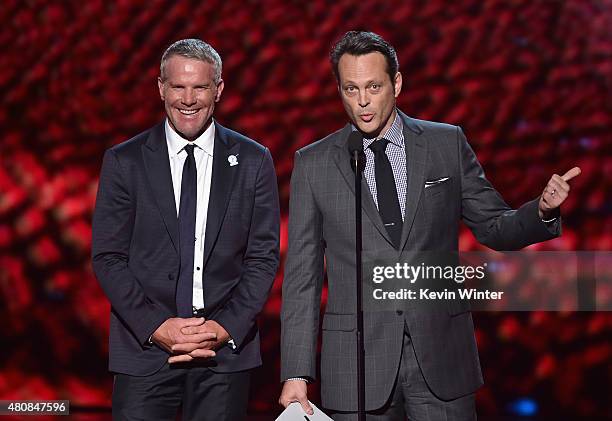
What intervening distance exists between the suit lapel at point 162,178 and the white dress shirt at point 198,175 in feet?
0.07

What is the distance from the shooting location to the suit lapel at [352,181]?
2.17m

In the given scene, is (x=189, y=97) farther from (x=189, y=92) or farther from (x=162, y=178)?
(x=162, y=178)

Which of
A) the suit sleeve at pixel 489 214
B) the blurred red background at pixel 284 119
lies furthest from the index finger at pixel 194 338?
the blurred red background at pixel 284 119

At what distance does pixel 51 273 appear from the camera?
13.0 ft

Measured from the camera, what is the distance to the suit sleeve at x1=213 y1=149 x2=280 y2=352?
235cm

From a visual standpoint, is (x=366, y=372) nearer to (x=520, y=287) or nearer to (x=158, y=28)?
(x=520, y=287)

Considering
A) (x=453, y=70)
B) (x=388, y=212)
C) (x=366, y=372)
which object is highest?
(x=453, y=70)

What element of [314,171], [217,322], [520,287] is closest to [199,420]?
[217,322]

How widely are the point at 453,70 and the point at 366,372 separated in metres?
1.96

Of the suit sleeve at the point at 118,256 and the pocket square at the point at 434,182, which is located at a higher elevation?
the pocket square at the point at 434,182

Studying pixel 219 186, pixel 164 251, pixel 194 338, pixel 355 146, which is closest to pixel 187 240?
pixel 164 251

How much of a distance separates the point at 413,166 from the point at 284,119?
162 centimetres

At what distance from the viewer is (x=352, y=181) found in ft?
7.27

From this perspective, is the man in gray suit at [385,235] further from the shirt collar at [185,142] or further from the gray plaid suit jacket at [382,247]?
the shirt collar at [185,142]
